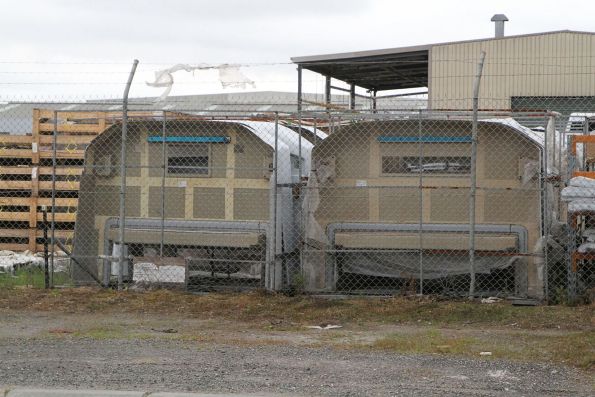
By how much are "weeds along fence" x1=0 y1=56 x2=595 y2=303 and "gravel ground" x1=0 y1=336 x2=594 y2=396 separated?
3422 mm

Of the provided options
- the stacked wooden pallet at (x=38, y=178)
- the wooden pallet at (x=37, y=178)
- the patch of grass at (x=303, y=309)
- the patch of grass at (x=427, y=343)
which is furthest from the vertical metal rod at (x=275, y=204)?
the stacked wooden pallet at (x=38, y=178)

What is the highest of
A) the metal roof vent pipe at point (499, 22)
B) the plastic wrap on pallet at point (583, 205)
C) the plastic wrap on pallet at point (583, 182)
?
the metal roof vent pipe at point (499, 22)

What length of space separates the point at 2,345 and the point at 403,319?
4221 mm

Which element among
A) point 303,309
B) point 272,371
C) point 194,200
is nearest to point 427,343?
point 272,371

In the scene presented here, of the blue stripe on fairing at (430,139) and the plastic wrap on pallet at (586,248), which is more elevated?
the blue stripe on fairing at (430,139)

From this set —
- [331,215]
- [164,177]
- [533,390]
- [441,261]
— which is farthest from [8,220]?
[533,390]

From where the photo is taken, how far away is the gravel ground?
702 centimetres

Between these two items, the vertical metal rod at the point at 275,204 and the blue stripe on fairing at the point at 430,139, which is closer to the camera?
the blue stripe on fairing at the point at 430,139

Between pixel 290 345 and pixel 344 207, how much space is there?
3.49 meters

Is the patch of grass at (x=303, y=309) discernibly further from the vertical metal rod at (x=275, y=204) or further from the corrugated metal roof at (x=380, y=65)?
the corrugated metal roof at (x=380, y=65)

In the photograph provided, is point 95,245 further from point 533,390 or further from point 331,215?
point 533,390

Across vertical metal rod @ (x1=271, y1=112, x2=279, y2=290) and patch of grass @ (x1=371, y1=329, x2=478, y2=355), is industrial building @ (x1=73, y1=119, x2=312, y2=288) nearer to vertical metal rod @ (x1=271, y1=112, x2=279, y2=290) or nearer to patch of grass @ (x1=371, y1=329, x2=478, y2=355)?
vertical metal rod @ (x1=271, y1=112, x2=279, y2=290)

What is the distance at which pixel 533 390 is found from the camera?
702 cm

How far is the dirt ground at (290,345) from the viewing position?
23.7 feet
